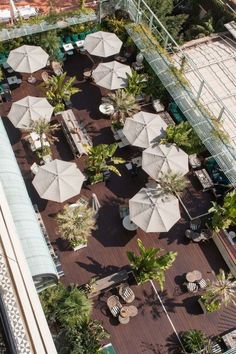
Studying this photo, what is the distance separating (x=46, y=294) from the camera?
1822 centimetres

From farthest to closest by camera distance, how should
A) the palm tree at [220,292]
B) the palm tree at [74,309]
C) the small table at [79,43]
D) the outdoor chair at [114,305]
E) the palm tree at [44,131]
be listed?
the small table at [79,43]
the palm tree at [44,131]
the outdoor chair at [114,305]
the palm tree at [220,292]
the palm tree at [74,309]

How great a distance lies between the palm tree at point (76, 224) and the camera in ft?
65.0

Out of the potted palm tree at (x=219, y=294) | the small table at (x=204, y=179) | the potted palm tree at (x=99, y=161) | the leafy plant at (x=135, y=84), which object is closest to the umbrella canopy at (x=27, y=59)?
the leafy plant at (x=135, y=84)

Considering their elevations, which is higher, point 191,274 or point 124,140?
point 124,140

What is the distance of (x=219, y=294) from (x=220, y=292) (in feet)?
0.72

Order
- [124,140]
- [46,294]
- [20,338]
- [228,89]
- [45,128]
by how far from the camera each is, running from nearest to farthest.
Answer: [20,338] < [46,294] < [45,128] < [124,140] < [228,89]

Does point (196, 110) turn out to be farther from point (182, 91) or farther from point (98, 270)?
point (98, 270)

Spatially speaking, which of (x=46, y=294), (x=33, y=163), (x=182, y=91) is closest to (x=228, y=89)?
(x=182, y=91)

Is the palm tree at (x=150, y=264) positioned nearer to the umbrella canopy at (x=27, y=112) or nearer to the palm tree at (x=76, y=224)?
the palm tree at (x=76, y=224)

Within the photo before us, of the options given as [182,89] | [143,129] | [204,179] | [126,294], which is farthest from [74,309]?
[182,89]

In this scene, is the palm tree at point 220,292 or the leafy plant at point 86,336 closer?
the leafy plant at point 86,336

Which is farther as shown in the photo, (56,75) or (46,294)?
(56,75)

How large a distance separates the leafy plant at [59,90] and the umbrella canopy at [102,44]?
7.87 feet

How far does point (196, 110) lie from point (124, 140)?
171 inches
